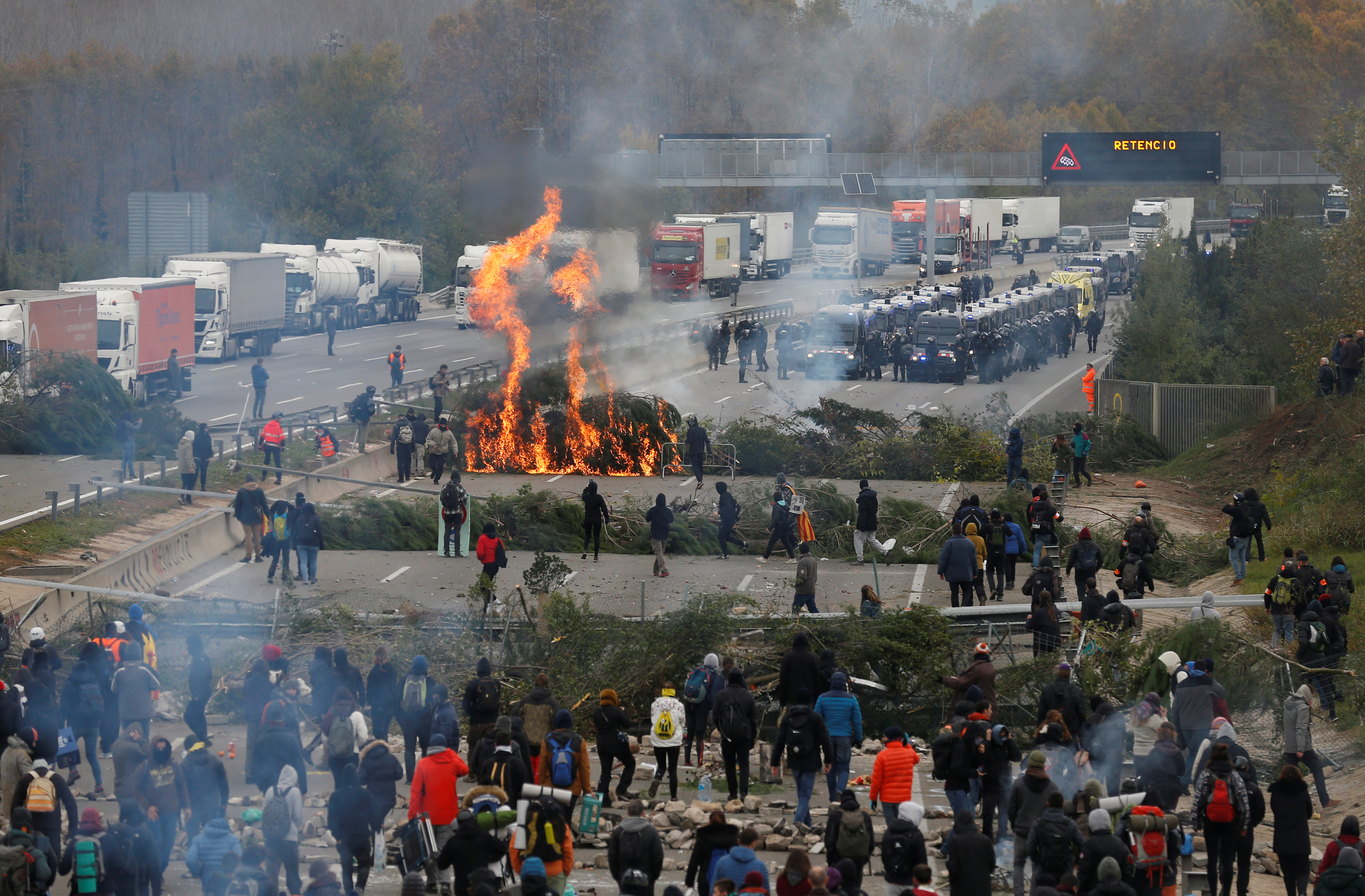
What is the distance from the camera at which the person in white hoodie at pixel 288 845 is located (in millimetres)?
11289

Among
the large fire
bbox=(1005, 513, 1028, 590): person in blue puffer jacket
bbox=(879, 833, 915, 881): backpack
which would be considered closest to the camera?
bbox=(879, 833, 915, 881): backpack

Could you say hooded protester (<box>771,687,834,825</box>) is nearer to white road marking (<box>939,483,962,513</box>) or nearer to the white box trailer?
white road marking (<box>939,483,962,513</box>)

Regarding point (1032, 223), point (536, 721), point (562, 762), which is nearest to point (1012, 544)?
point (536, 721)

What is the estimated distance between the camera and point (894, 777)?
497 inches

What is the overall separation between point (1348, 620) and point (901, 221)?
61661 millimetres

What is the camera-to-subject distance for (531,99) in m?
88.9

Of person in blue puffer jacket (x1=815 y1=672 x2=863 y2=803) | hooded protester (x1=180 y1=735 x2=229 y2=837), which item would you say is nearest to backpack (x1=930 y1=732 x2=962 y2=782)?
person in blue puffer jacket (x1=815 y1=672 x2=863 y2=803)

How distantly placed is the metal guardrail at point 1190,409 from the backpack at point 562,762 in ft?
87.5

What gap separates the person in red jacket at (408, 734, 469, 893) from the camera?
1197 centimetres

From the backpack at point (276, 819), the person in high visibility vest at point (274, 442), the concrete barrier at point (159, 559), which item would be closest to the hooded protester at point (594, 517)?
the concrete barrier at point (159, 559)

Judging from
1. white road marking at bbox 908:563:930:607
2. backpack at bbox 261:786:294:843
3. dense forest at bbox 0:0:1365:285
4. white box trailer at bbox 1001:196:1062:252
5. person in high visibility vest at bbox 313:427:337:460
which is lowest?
white road marking at bbox 908:563:930:607

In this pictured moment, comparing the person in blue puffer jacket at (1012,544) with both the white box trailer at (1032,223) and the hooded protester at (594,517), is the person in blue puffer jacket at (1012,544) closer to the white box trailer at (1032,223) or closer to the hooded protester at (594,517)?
the hooded protester at (594,517)

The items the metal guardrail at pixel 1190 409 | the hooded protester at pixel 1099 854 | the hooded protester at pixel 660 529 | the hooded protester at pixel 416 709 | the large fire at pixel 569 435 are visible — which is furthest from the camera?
the metal guardrail at pixel 1190 409

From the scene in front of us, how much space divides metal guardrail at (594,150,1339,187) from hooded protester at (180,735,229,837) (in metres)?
56.5
